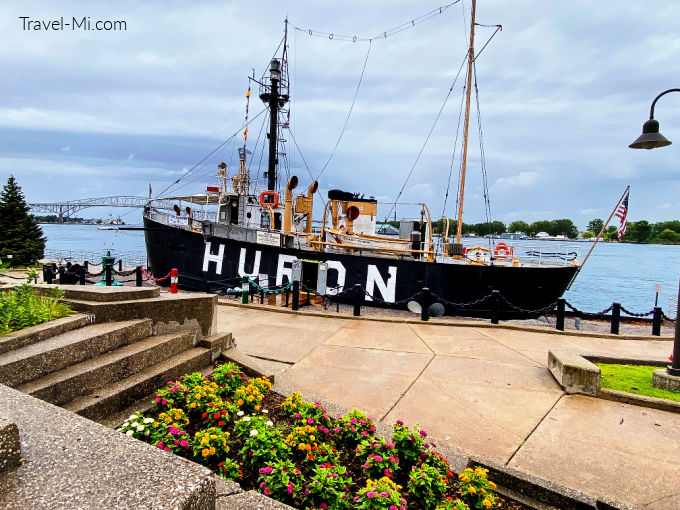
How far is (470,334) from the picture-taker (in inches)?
352

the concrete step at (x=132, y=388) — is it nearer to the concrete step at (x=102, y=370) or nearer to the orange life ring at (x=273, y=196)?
the concrete step at (x=102, y=370)

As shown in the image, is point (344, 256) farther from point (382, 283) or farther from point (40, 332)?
point (40, 332)

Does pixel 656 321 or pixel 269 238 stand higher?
pixel 269 238

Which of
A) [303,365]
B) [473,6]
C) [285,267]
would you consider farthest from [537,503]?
[473,6]

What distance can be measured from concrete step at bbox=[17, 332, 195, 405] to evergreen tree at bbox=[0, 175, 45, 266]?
31.6 metres

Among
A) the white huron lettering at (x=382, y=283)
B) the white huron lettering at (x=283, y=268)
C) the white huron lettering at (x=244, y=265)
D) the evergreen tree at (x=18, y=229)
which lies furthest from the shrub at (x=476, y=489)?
the evergreen tree at (x=18, y=229)

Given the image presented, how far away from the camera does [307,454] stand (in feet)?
10.5

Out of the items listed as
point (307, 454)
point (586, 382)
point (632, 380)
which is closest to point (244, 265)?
point (586, 382)

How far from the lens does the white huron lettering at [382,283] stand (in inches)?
610

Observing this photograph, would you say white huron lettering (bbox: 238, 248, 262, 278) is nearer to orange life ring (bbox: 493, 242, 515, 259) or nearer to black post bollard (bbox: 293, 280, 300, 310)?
black post bollard (bbox: 293, 280, 300, 310)

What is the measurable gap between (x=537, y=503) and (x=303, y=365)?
3980 millimetres

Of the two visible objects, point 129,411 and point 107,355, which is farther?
point 107,355

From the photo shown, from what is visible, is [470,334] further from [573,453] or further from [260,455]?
[260,455]

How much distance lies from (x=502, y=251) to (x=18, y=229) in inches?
1432
